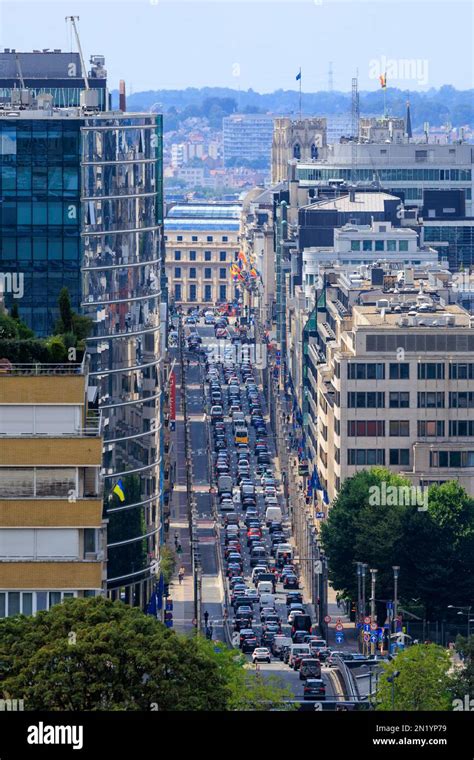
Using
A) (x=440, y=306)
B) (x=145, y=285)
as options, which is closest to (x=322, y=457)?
(x=440, y=306)

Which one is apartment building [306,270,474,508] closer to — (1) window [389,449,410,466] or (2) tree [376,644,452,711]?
(1) window [389,449,410,466]

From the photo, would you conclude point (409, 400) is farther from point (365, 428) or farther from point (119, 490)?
point (119, 490)

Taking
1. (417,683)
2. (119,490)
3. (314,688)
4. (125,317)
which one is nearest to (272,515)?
(125,317)

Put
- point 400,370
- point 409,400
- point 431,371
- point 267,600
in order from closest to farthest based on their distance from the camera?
point 267,600, point 400,370, point 431,371, point 409,400

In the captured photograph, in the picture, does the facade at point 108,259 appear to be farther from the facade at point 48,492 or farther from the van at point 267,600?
the facade at point 48,492

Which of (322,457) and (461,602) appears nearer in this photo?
(461,602)

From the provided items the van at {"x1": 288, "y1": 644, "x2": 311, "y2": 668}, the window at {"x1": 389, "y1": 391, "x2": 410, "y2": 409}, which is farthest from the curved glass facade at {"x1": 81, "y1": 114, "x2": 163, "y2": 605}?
the window at {"x1": 389, "y1": 391, "x2": 410, "y2": 409}

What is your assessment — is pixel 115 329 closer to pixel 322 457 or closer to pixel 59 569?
pixel 322 457

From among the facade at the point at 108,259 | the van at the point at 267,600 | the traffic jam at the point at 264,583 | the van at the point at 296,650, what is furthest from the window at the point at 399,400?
the van at the point at 296,650
